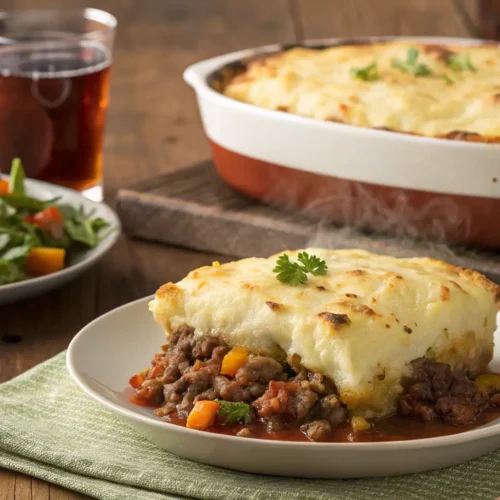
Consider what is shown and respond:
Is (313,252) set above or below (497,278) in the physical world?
above

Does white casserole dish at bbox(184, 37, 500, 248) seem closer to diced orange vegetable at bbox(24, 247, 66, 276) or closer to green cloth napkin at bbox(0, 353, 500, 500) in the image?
Result: diced orange vegetable at bbox(24, 247, 66, 276)

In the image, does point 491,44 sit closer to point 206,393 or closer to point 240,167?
point 240,167

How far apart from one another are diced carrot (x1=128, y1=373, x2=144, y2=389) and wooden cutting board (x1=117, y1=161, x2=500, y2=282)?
1.38 metres

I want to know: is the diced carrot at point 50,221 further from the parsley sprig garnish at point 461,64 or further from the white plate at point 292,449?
the parsley sprig garnish at point 461,64

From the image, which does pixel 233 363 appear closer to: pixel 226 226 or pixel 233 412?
pixel 233 412

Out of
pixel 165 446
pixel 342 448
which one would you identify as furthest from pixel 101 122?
pixel 342 448

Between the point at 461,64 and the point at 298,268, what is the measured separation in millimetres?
2059

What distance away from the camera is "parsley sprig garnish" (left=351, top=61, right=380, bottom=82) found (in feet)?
14.1

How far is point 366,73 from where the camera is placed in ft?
14.1

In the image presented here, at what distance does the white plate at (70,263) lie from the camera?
3.40 metres

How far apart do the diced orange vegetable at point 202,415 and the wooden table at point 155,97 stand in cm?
33

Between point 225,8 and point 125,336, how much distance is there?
20.0 ft

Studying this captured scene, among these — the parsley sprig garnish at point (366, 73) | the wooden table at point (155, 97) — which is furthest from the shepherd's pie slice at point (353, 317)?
the parsley sprig garnish at point (366, 73)

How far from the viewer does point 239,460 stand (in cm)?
240
